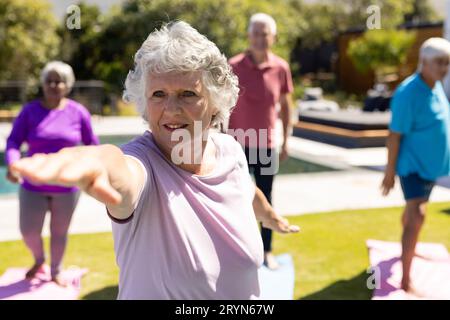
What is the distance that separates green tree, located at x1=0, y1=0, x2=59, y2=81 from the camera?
22156 mm

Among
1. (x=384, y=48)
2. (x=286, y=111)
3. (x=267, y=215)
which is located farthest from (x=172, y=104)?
(x=384, y=48)

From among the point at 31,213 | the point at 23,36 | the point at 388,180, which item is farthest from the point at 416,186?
the point at 23,36

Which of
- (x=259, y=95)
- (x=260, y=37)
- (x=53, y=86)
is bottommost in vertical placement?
(x=259, y=95)

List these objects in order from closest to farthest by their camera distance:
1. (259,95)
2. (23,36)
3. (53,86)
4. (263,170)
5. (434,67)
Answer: (434,67)
(53,86)
(259,95)
(263,170)
(23,36)

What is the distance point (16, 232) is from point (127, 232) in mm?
4837

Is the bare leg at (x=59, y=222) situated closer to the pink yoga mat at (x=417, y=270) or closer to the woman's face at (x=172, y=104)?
the pink yoga mat at (x=417, y=270)

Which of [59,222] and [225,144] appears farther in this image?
[59,222]

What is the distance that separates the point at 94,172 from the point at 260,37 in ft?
11.7

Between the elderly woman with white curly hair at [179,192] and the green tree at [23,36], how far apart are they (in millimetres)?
22205

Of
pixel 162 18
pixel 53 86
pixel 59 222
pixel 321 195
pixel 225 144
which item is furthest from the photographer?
pixel 162 18

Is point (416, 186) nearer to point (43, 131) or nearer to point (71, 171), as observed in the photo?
point (43, 131)

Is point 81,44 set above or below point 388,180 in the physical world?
above

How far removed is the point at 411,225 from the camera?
4.12m

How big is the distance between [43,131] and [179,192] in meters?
2.76
